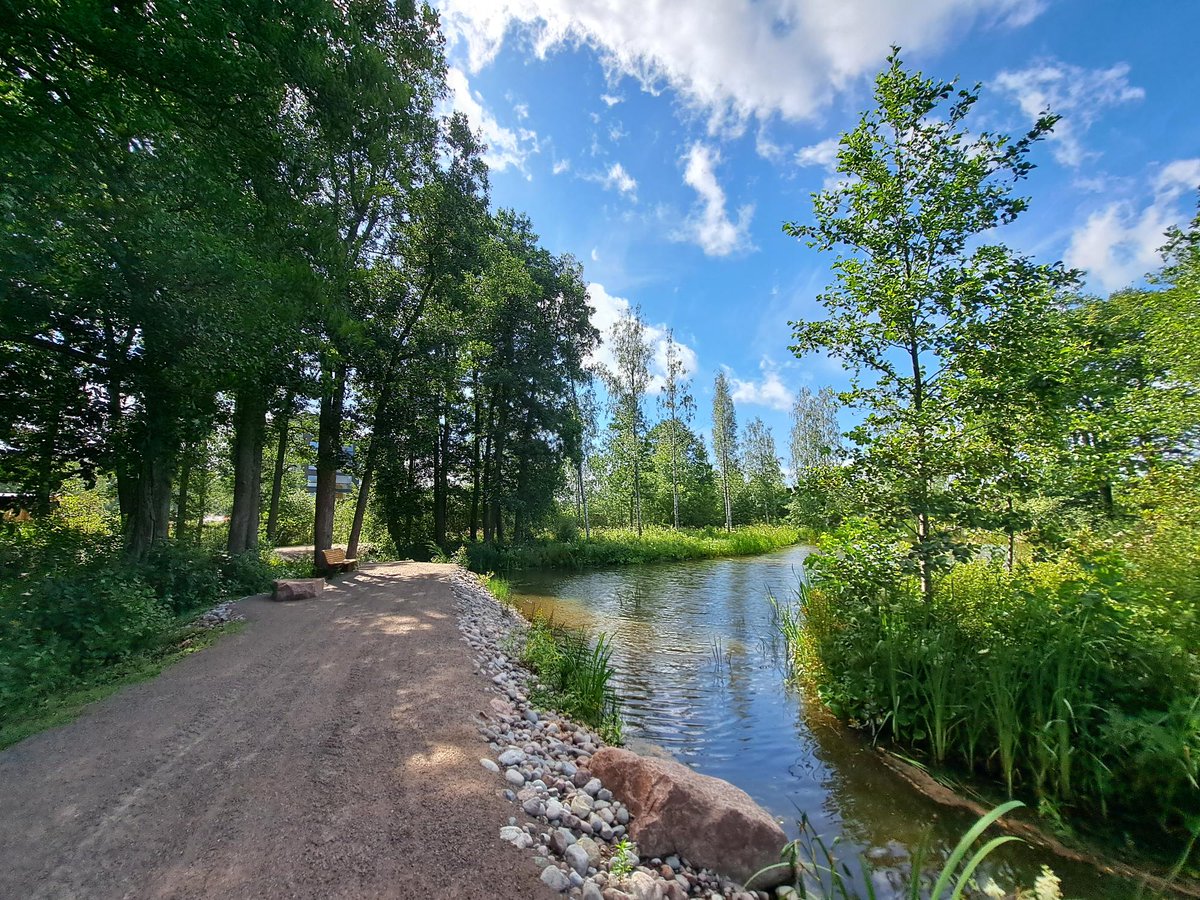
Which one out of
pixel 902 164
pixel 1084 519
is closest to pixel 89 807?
pixel 1084 519

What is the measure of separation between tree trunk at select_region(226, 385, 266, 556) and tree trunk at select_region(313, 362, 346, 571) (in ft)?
5.62

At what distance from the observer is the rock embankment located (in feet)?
9.22

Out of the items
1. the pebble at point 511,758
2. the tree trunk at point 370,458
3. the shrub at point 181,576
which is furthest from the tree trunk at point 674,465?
the pebble at point 511,758

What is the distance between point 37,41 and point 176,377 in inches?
166

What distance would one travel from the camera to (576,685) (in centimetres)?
593

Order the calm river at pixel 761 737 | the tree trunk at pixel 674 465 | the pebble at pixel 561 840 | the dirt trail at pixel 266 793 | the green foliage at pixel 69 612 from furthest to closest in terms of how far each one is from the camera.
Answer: the tree trunk at pixel 674 465, the green foliage at pixel 69 612, the calm river at pixel 761 737, the pebble at pixel 561 840, the dirt trail at pixel 266 793

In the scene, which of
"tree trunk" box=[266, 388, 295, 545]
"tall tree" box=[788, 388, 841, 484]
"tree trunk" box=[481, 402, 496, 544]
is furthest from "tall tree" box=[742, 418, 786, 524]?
"tree trunk" box=[266, 388, 295, 545]

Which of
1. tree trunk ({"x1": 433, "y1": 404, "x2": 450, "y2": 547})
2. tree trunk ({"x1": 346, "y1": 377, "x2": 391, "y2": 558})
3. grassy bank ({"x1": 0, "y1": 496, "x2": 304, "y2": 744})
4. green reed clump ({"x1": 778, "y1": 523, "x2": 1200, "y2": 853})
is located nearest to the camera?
green reed clump ({"x1": 778, "y1": 523, "x2": 1200, "y2": 853})

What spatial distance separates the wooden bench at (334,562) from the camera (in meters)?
12.7

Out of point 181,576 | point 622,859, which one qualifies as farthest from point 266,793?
point 181,576

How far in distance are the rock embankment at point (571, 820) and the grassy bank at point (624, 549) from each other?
15.2m

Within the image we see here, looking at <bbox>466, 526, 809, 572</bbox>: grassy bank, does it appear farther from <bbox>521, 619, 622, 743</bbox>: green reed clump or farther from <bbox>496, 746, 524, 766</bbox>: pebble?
<bbox>496, 746, 524, 766</bbox>: pebble

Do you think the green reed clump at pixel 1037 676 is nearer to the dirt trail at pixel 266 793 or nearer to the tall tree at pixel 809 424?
the dirt trail at pixel 266 793

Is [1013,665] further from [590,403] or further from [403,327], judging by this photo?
[590,403]
